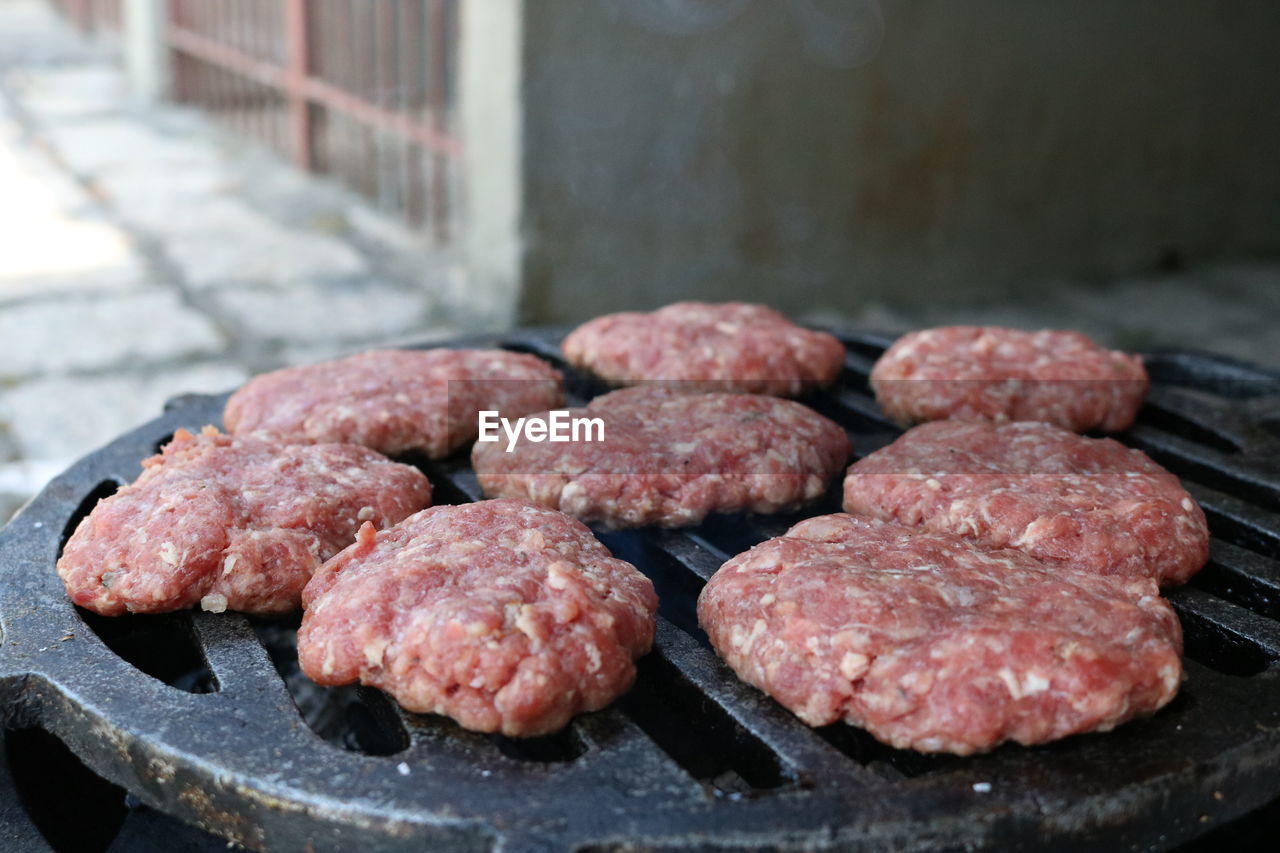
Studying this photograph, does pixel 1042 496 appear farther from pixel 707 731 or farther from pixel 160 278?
pixel 160 278

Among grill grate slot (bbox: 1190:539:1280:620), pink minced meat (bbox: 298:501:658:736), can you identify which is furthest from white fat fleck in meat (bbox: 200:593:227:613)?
grill grate slot (bbox: 1190:539:1280:620)

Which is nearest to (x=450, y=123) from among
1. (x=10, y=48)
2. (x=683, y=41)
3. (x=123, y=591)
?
(x=683, y=41)

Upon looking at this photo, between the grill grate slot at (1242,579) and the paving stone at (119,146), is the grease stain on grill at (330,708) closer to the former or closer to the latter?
the grill grate slot at (1242,579)

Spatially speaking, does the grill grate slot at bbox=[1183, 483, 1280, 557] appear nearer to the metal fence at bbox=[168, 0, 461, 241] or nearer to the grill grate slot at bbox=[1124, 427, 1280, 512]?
the grill grate slot at bbox=[1124, 427, 1280, 512]

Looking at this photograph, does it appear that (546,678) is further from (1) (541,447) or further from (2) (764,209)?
(2) (764,209)

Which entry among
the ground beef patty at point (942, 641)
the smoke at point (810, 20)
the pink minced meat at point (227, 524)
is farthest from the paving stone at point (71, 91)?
the ground beef patty at point (942, 641)

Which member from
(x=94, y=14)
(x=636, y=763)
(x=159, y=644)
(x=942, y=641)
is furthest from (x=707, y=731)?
(x=94, y=14)
